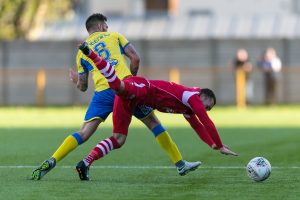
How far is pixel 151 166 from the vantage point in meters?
13.6

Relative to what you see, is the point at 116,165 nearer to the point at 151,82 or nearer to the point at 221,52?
the point at 151,82

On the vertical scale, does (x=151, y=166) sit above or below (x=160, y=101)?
below

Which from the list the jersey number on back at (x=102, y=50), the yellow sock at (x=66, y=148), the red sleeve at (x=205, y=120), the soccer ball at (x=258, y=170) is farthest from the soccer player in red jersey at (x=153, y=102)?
the jersey number on back at (x=102, y=50)

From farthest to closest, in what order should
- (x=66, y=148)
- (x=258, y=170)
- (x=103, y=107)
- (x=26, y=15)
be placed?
(x=26, y=15) → (x=103, y=107) → (x=66, y=148) → (x=258, y=170)

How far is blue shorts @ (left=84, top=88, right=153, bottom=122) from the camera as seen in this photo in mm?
12039

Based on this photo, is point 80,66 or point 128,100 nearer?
point 128,100

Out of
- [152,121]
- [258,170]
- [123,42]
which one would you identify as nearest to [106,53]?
[123,42]

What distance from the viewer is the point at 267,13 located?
55000mm

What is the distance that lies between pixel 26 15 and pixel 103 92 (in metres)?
31.0

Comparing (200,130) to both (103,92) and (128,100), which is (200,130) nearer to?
(128,100)

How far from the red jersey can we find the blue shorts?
0.18 metres

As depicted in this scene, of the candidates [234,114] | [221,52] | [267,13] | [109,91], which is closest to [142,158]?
[109,91]

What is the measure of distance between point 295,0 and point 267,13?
64.2 inches

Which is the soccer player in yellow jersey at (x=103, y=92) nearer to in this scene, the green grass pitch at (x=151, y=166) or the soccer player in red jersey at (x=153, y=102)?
the soccer player in red jersey at (x=153, y=102)
